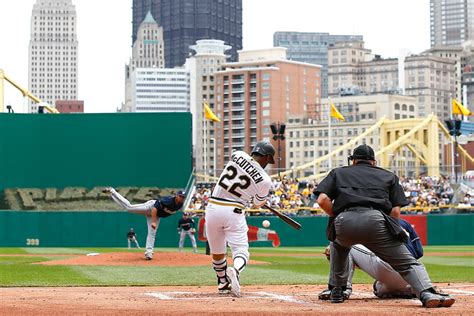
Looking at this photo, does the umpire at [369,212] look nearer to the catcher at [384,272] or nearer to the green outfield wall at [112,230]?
the catcher at [384,272]

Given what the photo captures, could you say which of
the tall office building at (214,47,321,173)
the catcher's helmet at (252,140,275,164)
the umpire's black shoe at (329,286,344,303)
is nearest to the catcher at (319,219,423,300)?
the umpire's black shoe at (329,286,344,303)

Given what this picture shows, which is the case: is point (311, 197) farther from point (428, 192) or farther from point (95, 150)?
point (95, 150)

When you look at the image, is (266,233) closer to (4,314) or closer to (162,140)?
(162,140)

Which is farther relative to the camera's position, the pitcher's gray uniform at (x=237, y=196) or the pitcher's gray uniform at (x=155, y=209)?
the pitcher's gray uniform at (x=155, y=209)

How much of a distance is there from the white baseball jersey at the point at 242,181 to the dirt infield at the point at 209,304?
115 cm

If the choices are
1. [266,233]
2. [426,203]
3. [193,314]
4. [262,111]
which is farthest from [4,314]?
[262,111]

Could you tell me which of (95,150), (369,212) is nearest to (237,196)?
(369,212)

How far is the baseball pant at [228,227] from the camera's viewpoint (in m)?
11.6

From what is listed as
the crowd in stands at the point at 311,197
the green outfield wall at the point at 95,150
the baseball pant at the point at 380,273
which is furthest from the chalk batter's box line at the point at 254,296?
the green outfield wall at the point at 95,150

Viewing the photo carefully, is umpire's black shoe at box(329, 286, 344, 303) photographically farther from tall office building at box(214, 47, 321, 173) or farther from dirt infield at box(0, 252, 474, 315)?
tall office building at box(214, 47, 321, 173)

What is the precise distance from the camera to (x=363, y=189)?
958cm

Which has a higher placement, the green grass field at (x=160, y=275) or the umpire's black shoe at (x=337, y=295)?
the umpire's black shoe at (x=337, y=295)

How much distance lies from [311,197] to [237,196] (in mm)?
33865

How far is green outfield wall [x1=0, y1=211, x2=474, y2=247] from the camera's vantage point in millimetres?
40688
